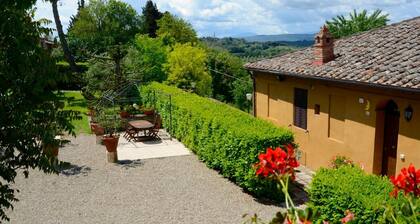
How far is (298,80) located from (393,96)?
4102 mm

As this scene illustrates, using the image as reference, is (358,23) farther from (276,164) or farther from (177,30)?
(276,164)

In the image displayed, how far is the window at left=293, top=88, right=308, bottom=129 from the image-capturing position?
14.1m

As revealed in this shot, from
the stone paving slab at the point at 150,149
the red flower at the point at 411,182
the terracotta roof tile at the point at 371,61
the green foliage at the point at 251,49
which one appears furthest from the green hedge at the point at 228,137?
the green foliage at the point at 251,49

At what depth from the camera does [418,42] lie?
1191 cm

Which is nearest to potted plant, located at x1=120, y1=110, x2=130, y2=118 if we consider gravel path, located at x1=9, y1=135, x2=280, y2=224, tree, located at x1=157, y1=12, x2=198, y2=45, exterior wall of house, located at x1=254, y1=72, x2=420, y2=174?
gravel path, located at x1=9, y1=135, x2=280, y2=224

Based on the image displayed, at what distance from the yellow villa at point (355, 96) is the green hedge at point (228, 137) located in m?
2.29

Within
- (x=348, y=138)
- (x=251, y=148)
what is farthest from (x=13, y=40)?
(x=348, y=138)

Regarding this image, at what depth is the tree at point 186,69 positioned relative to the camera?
92.0 feet

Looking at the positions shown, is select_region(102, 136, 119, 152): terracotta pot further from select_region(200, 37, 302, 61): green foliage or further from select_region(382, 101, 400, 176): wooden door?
select_region(200, 37, 302, 61): green foliage

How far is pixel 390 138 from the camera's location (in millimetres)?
11242

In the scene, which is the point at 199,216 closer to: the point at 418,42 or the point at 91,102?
the point at 418,42

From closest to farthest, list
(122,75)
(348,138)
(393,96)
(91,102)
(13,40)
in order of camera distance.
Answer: (13,40) < (393,96) < (348,138) < (91,102) < (122,75)

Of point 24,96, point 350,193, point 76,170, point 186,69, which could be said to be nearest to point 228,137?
point 76,170

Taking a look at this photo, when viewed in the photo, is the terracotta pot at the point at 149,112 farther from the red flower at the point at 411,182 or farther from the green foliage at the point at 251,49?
the green foliage at the point at 251,49
